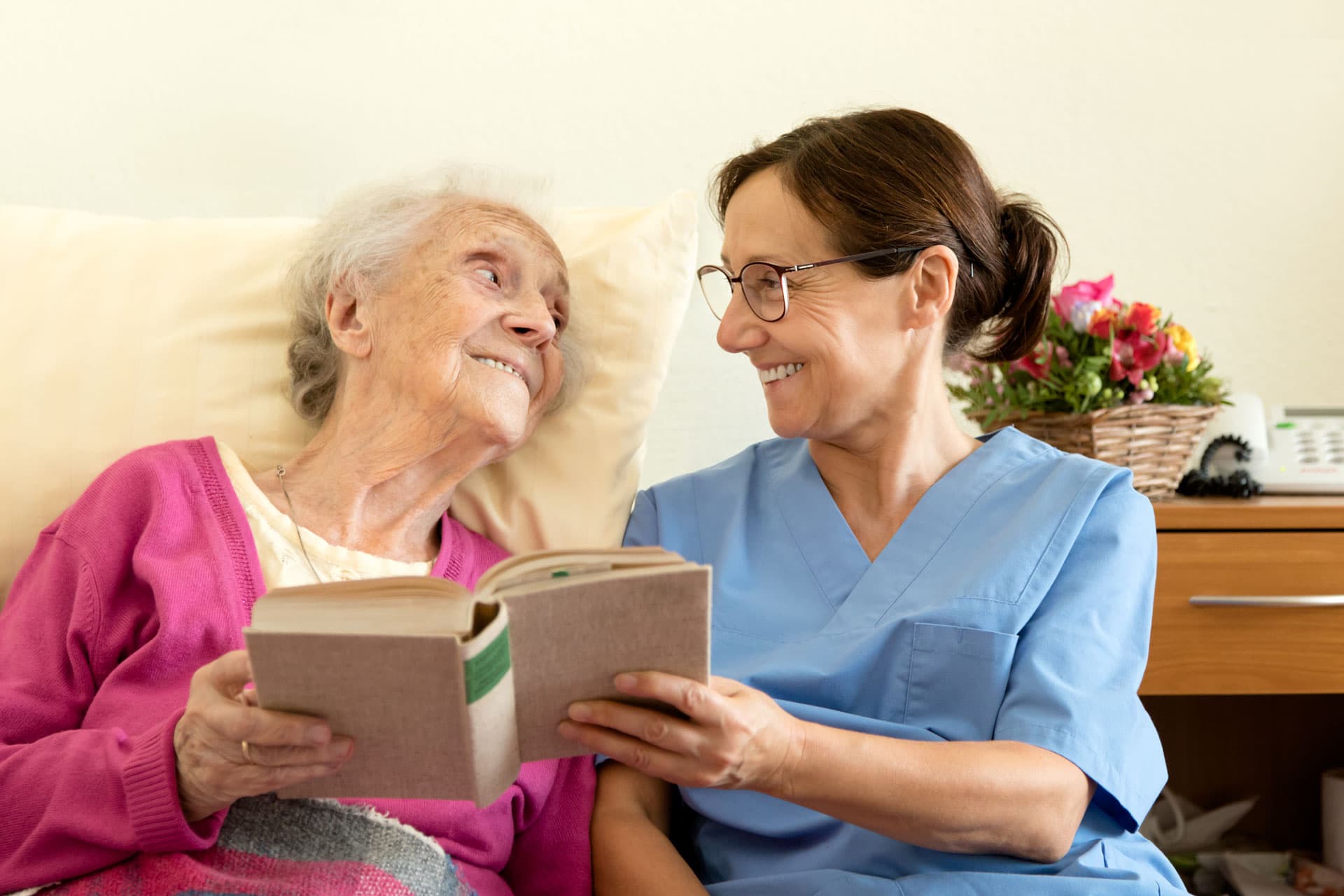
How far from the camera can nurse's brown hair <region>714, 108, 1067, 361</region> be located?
46.5 inches

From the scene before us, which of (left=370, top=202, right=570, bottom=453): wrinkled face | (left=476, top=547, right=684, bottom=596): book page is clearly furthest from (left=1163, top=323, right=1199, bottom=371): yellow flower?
(left=476, top=547, right=684, bottom=596): book page

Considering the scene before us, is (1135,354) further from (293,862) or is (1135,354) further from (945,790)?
(293,862)

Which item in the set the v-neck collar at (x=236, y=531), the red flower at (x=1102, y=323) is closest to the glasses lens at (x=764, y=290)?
the v-neck collar at (x=236, y=531)

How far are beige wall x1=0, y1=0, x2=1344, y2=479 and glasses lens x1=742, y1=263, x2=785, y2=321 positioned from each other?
2.03 feet

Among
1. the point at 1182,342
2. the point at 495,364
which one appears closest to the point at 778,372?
the point at 495,364

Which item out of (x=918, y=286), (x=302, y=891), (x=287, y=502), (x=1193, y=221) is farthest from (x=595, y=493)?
(x=1193, y=221)

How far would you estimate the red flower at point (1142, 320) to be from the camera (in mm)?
1514

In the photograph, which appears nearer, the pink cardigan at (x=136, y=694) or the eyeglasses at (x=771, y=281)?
the pink cardigan at (x=136, y=694)

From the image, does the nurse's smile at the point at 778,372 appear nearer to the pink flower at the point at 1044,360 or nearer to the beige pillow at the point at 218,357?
the beige pillow at the point at 218,357

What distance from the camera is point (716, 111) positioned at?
1.83m

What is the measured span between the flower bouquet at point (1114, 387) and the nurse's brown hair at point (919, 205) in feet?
0.65

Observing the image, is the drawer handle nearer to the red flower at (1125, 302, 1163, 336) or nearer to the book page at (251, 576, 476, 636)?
the red flower at (1125, 302, 1163, 336)

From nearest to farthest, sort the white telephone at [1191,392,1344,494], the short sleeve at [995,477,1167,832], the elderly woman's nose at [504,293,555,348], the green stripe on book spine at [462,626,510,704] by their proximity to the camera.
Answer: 1. the green stripe on book spine at [462,626,510,704]
2. the short sleeve at [995,477,1167,832]
3. the elderly woman's nose at [504,293,555,348]
4. the white telephone at [1191,392,1344,494]

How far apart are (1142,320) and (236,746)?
1306 millimetres
